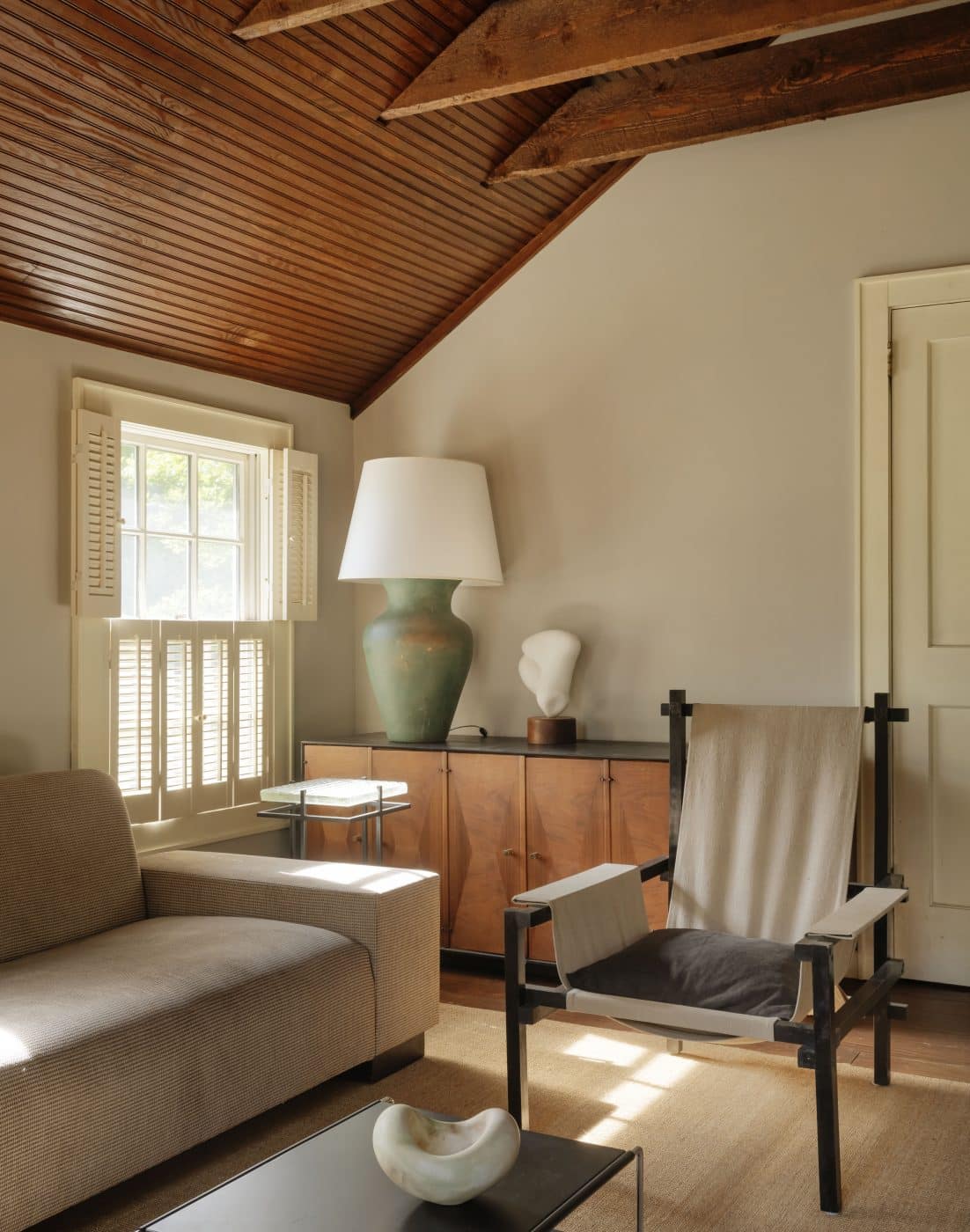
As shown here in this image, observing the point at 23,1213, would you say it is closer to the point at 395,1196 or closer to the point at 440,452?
the point at 395,1196

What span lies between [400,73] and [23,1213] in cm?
295

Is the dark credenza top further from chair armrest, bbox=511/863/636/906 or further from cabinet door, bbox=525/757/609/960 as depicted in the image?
chair armrest, bbox=511/863/636/906

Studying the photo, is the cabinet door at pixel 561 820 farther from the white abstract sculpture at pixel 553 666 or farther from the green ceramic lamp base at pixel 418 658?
the green ceramic lamp base at pixel 418 658

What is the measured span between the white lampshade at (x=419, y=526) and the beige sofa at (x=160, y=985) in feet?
3.85

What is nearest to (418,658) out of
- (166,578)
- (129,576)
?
(166,578)

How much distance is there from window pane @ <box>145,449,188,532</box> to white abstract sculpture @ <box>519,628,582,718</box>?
133 cm

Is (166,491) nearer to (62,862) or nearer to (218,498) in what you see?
(218,498)

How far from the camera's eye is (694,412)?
4137 mm

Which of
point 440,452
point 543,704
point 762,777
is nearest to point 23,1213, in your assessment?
point 762,777

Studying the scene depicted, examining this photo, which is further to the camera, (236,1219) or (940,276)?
(940,276)

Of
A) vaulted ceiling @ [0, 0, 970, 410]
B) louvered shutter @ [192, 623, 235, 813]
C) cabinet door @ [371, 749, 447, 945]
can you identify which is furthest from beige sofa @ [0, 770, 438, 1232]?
vaulted ceiling @ [0, 0, 970, 410]

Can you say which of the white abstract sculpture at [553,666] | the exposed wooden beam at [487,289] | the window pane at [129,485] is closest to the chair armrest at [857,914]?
the white abstract sculpture at [553,666]

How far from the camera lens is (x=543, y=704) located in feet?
13.8

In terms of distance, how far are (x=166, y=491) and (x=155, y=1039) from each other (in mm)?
2209
